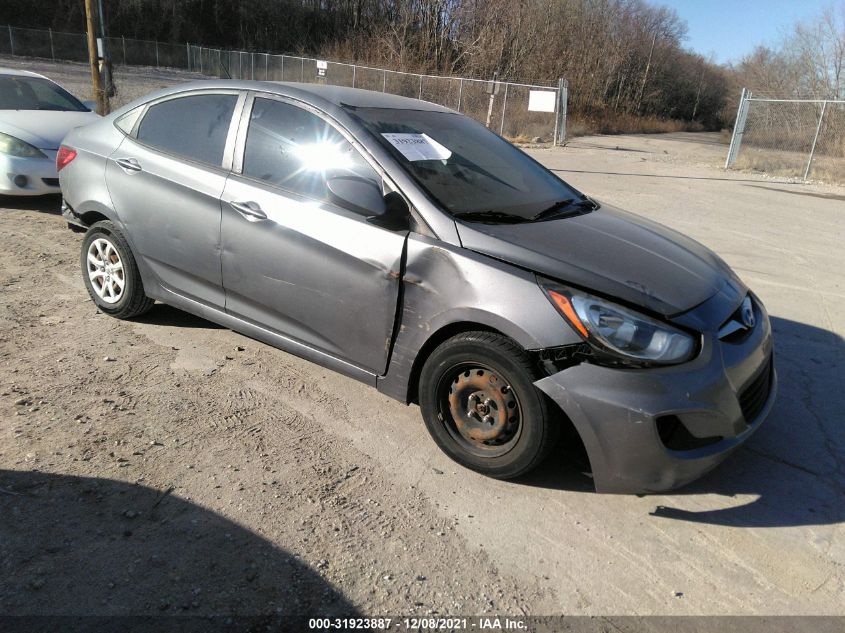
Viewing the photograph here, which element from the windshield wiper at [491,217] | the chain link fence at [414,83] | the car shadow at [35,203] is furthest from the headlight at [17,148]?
the chain link fence at [414,83]

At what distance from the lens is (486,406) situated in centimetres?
299

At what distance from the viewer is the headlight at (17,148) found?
7258 millimetres

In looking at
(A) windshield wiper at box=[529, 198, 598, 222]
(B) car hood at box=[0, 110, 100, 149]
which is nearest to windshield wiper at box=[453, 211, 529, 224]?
(A) windshield wiper at box=[529, 198, 598, 222]

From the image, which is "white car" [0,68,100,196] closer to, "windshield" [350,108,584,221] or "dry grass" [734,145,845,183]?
"windshield" [350,108,584,221]

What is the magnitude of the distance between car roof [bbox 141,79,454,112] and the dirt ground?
1685 mm

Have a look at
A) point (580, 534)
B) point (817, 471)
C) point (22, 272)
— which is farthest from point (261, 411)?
point (22, 272)

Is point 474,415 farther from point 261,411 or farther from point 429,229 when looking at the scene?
point 261,411

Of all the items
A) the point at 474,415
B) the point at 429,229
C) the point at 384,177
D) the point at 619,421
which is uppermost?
the point at 384,177

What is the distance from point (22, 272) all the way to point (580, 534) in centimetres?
521

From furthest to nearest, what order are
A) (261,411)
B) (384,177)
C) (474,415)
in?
(261,411), (384,177), (474,415)

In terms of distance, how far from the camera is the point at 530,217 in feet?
11.3

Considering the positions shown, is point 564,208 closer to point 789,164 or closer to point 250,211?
point 250,211

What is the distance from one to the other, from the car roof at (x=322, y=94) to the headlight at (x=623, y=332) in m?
1.83

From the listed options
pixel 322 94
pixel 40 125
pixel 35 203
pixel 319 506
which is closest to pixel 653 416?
pixel 319 506
